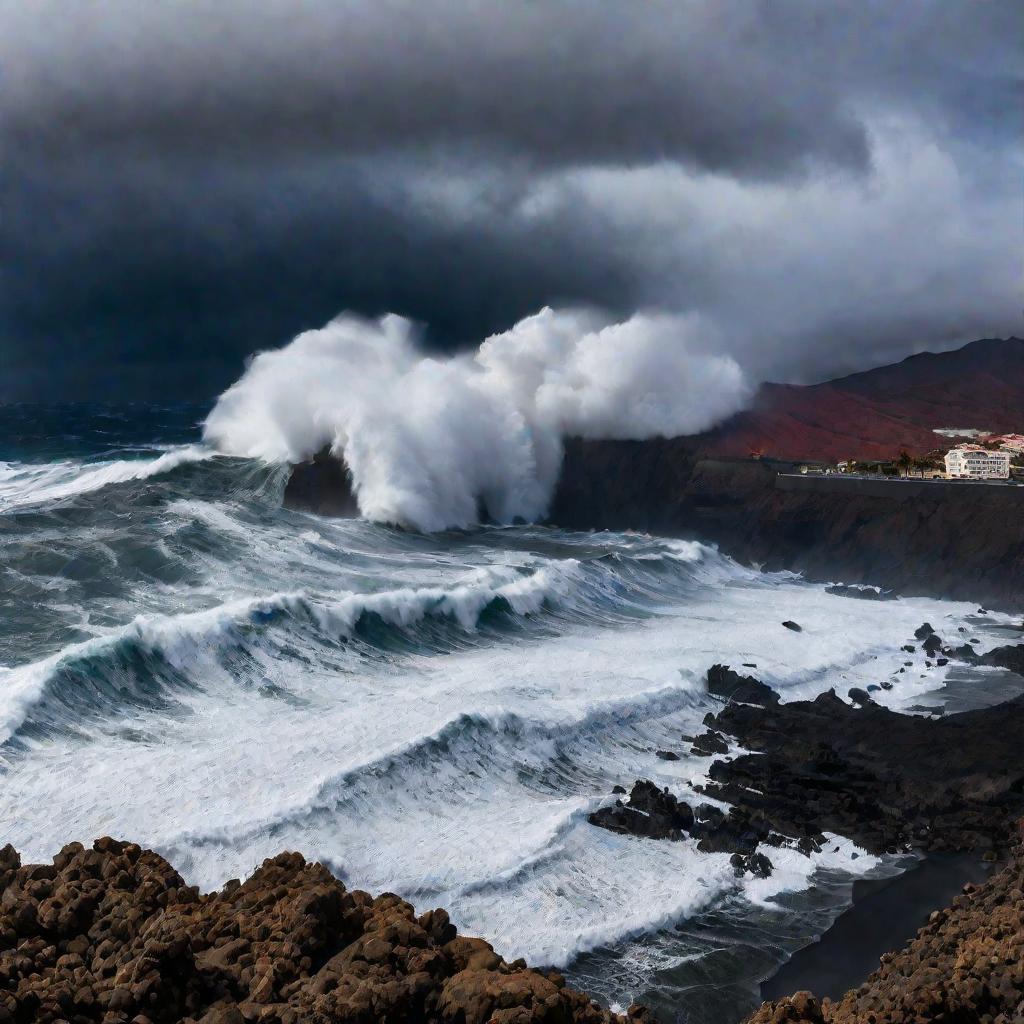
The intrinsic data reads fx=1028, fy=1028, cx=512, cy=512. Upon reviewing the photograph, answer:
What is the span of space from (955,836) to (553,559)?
17.0m

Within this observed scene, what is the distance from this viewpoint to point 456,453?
1487 inches

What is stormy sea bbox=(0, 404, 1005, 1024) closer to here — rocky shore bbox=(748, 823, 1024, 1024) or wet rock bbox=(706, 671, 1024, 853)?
wet rock bbox=(706, 671, 1024, 853)

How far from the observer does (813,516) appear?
33719mm

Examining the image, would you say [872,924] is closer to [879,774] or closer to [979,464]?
[879,774]

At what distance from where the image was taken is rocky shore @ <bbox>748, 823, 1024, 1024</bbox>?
229 inches

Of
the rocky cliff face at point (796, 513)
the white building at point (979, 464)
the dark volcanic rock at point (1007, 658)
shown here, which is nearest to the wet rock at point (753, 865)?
the dark volcanic rock at point (1007, 658)

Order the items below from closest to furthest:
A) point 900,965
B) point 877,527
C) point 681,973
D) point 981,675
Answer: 1. point 900,965
2. point 681,973
3. point 981,675
4. point 877,527

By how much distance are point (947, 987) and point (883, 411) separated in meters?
53.0

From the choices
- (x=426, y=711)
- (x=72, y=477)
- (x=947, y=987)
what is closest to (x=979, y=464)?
(x=426, y=711)

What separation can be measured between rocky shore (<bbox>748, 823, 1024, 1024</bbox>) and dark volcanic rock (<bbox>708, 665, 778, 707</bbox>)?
8825mm

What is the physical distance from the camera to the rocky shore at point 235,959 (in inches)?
189

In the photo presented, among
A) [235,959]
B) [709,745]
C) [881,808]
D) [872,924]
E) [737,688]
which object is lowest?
[872,924]

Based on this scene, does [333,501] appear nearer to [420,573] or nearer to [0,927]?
[420,573]

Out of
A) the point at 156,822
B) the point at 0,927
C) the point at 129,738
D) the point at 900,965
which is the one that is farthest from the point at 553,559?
the point at 0,927
